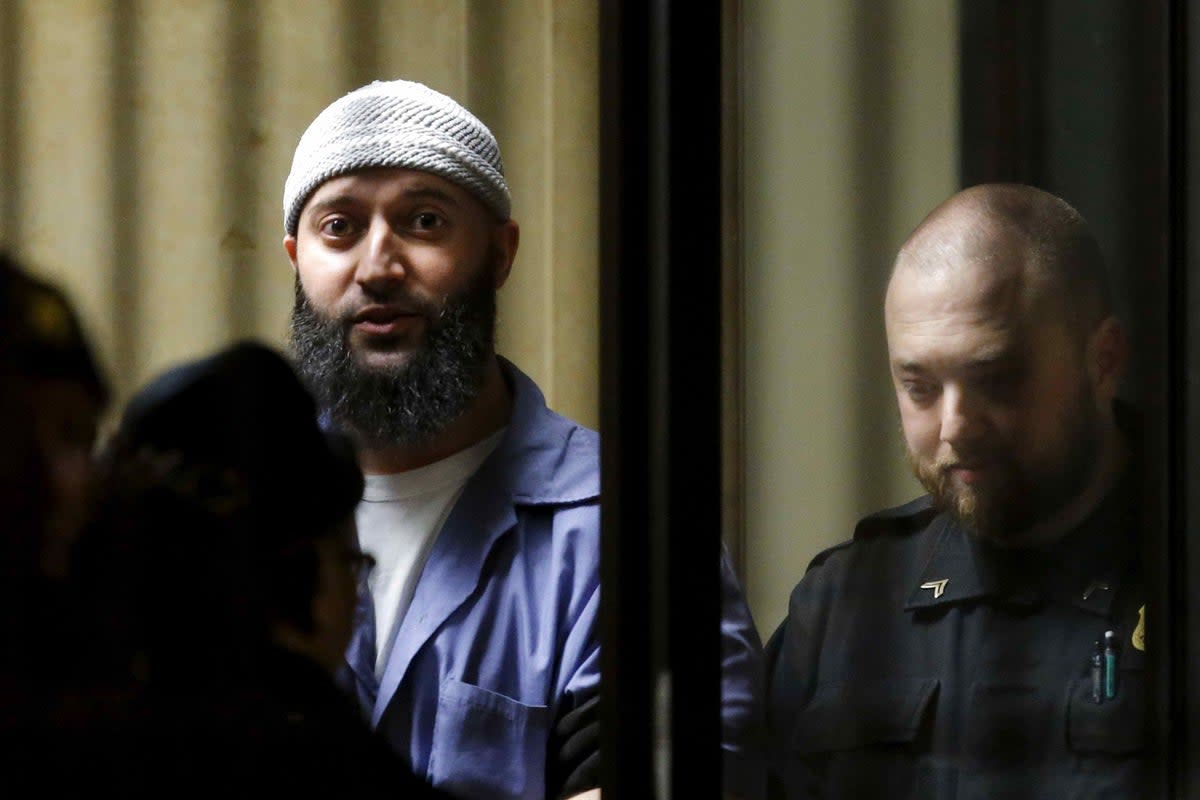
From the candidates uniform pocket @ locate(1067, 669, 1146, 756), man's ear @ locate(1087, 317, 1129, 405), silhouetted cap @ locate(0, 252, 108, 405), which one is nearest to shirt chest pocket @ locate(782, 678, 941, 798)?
uniform pocket @ locate(1067, 669, 1146, 756)

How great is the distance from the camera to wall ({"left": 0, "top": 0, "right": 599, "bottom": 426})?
743 mm

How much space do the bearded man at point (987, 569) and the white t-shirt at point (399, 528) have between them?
0.22 meters

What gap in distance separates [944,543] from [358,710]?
387mm

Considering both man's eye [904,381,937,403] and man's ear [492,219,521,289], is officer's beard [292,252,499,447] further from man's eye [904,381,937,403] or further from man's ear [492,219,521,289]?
man's eye [904,381,937,403]

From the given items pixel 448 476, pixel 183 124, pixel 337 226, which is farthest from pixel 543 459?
pixel 183 124

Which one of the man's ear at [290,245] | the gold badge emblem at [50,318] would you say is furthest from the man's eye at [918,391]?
the gold badge emblem at [50,318]

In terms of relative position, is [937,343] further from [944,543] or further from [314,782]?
[314,782]

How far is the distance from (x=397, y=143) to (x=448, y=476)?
0.21m

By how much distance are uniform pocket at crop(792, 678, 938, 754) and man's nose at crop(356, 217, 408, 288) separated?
1.20 ft

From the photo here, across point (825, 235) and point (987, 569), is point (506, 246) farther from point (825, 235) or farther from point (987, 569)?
point (987, 569)

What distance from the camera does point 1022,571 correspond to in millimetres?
950

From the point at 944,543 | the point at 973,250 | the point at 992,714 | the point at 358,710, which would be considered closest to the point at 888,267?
the point at 973,250

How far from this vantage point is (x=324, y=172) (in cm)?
86

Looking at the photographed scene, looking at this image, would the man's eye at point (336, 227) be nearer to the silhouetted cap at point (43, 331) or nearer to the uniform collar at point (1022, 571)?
the silhouetted cap at point (43, 331)
